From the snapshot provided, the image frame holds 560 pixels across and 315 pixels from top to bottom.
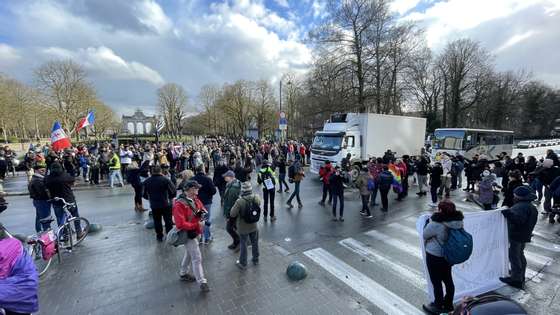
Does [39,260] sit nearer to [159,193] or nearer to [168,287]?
[159,193]

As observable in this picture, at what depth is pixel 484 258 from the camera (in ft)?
13.3

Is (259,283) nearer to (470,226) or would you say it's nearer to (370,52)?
(470,226)

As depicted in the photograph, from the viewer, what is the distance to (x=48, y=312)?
3541 millimetres

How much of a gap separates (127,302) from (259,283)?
202 cm

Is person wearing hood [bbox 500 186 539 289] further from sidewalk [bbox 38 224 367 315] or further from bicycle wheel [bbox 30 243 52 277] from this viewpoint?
bicycle wheel [bbox 30 243 52 277]

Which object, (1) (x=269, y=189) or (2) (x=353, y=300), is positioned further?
(1) (x=269, y=189)

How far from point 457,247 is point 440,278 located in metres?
0.65

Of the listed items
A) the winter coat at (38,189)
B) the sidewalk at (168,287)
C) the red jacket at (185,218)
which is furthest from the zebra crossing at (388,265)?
the winter coat at (38,189)

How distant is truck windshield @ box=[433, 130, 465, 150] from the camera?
18.2 metres

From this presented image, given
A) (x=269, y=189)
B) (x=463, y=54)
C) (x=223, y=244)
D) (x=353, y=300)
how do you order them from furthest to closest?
(x=463, y=54)
(x=269, y=189)
(x=223, y=244)
(x=353, y=300)

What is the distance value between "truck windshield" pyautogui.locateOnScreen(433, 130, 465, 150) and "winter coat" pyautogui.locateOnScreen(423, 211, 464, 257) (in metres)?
18.6

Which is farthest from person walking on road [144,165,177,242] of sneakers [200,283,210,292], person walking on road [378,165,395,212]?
person walking on road [378,165,395,212]

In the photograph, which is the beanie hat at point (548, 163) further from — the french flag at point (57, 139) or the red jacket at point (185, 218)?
the french flag at point (57, 139)

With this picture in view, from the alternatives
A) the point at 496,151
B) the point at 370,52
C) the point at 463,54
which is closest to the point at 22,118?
the point at 370,52
